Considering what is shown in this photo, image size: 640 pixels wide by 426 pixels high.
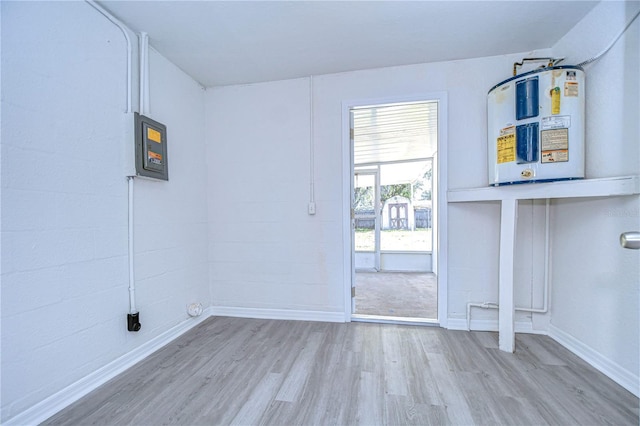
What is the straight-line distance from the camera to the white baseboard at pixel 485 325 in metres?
2.10

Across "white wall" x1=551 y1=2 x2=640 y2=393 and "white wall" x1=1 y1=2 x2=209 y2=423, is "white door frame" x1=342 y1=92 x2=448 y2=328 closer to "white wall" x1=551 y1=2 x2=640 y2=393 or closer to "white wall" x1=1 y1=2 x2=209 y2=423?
"white wall" x1=551 y1=2 x2=640 y2=393

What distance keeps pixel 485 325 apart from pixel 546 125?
1.67 metres

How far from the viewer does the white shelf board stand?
4.58 feet

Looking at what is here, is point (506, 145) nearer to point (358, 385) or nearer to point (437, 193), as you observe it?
point (437, 193)

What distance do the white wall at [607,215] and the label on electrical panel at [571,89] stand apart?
210mm

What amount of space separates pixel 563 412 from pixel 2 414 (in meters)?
2.74

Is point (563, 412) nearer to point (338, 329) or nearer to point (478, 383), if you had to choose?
point (478, 383)

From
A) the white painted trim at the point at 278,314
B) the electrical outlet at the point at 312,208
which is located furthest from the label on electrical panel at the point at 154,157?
the white painted trim at the point at 278,314

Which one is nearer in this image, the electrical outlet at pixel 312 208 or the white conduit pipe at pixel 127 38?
the white conduit pipe at pixel 127 38

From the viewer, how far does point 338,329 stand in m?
2.24

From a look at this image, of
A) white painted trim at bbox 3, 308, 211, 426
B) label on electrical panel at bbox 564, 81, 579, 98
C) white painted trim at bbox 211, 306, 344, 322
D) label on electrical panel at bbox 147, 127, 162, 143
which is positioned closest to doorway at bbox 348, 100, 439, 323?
white painted trim at bbox 211, 306, 344, 322

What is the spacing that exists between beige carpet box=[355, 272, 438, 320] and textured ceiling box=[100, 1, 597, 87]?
247 cm

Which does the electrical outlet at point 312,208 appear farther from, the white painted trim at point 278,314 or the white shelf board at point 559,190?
the white shelf board at point 559,190

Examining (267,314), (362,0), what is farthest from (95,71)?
(267,314)
